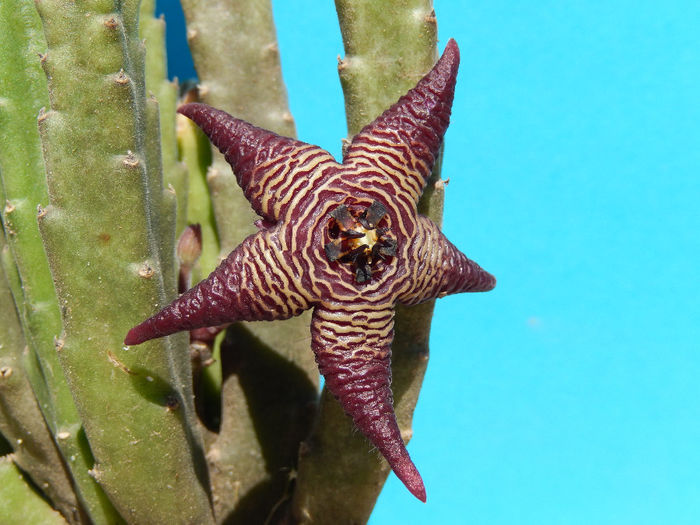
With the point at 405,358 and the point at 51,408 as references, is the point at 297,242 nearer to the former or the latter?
the point at 405,358

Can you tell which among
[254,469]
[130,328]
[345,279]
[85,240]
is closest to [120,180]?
[85,240]

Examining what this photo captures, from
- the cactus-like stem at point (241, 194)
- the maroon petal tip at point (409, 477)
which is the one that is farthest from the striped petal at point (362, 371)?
the cactus-like stem at point (241, 194)

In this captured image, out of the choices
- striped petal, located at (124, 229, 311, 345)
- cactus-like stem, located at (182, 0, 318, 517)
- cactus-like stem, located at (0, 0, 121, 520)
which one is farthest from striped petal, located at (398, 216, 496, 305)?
cactus-like stem, located at (0, 0, 121, 520)

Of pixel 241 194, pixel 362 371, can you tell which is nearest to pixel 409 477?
pixel 362 371

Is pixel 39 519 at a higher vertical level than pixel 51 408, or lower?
lower

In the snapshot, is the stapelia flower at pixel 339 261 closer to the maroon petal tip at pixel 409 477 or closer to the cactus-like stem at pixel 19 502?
Result: the maroon petal tip at pixel 409 477
